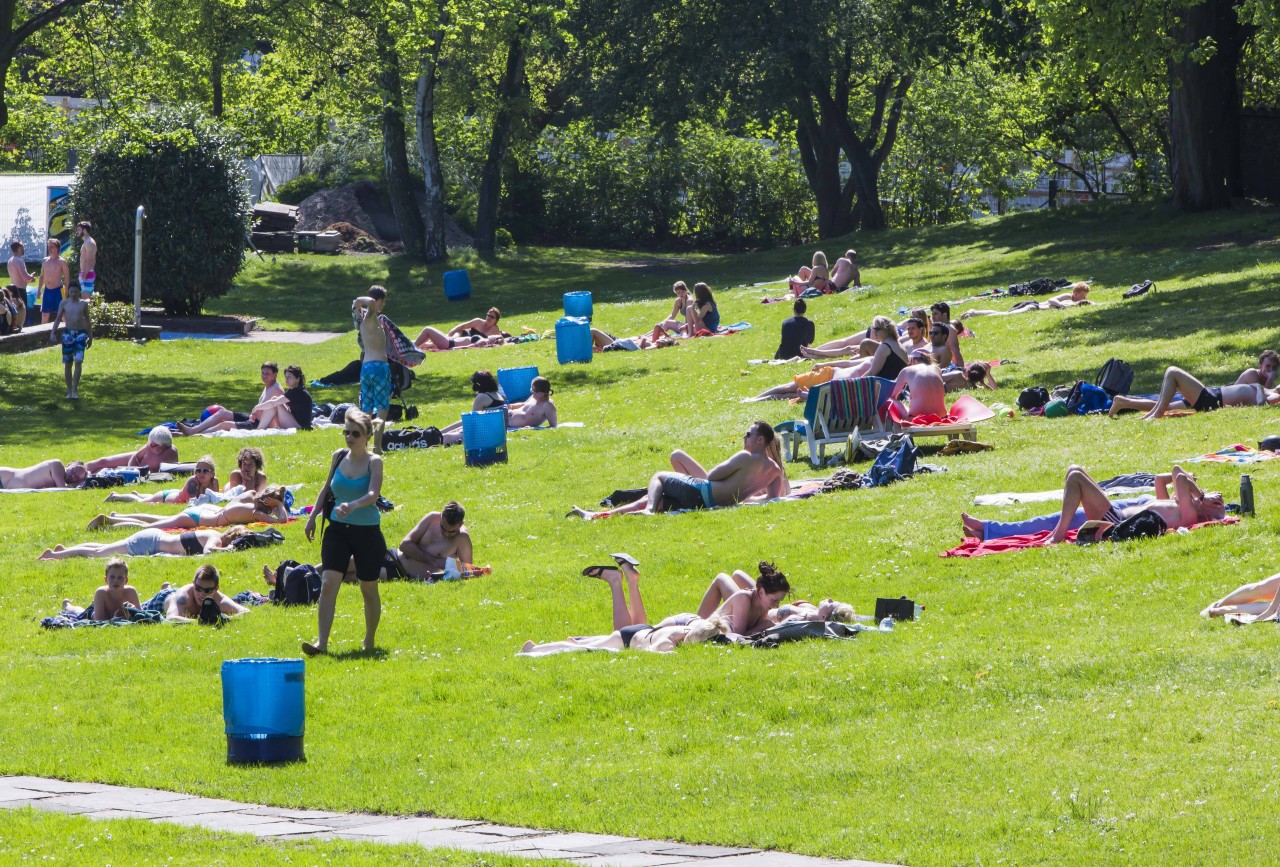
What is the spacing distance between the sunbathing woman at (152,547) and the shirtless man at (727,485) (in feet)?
12.3

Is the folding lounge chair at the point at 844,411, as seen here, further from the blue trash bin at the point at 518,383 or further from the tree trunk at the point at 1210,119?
the tree trunk at the point at 1210,119

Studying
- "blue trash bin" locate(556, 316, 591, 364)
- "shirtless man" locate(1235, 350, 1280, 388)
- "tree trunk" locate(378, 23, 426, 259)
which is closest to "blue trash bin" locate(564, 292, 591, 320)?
"blue trash bin" locate(556, 316, 591, 364)

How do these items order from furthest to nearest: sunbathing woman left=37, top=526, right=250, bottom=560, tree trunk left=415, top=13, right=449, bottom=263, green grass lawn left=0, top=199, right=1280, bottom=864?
1. tree trunk left=415, top=13, right=449, bottom=263
2. sunbathing woman left=37, top=526, right=250, bottom=560
3. green grass lawn left=0, top=199, right=1280, bottom=864

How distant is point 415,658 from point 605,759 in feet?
10.5

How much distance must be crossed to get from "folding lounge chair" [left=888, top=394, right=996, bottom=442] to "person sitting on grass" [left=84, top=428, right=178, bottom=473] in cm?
897

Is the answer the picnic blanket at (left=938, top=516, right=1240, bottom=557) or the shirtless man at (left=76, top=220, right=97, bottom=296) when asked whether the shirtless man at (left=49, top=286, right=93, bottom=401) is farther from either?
the picnic blanket at (left=938, top=516, right=1240, bottom=557)

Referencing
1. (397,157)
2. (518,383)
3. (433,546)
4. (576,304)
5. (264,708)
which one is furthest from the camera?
(397,157)

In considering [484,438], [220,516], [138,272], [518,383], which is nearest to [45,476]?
[220,516]

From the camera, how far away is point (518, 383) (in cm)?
2478

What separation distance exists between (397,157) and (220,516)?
31.9m

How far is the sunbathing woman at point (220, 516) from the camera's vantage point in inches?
679

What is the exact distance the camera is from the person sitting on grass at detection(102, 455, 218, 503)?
1858cm

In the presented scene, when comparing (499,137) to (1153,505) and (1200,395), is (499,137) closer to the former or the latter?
(1200,395)

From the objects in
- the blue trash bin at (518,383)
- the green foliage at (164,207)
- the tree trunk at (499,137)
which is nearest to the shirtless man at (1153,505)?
the blue trash bin at (518,383)
